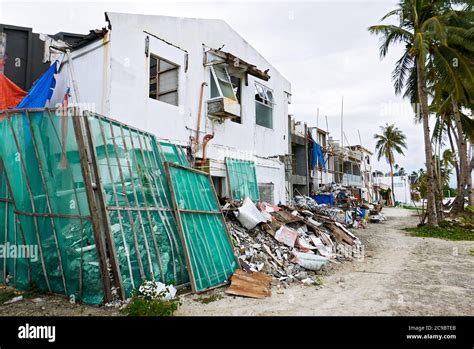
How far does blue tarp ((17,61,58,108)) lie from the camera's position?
25.2 feet

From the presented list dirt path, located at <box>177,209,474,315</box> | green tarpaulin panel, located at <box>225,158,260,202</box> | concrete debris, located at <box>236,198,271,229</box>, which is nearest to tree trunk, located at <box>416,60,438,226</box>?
dirt path, located at <box>177,209,474,315</box>

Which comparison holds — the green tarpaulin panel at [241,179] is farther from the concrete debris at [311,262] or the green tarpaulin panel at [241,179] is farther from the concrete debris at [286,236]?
the concrete debris at [311,262]

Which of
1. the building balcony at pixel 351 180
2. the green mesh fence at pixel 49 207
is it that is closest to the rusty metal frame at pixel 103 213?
the green mesh fence at pixel 49 207

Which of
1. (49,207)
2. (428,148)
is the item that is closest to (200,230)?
(49,207)

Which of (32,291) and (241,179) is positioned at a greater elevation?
(241,179)

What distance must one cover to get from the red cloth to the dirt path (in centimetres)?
684

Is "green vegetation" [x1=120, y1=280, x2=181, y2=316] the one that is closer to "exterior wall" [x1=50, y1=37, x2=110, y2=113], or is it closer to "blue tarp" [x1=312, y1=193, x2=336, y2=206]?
"exterior wall" [x1=50, y1=37, x2=110, y2=113]

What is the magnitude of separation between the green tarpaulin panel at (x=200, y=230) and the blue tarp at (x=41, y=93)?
4.03 meters

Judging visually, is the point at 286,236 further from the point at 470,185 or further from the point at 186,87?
the point at 470,185

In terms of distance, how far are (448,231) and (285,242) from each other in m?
10.9

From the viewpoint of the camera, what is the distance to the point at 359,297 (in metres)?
5.46

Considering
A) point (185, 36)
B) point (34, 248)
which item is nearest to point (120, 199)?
point (34, 248)

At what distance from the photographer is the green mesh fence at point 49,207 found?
4.83 meters
